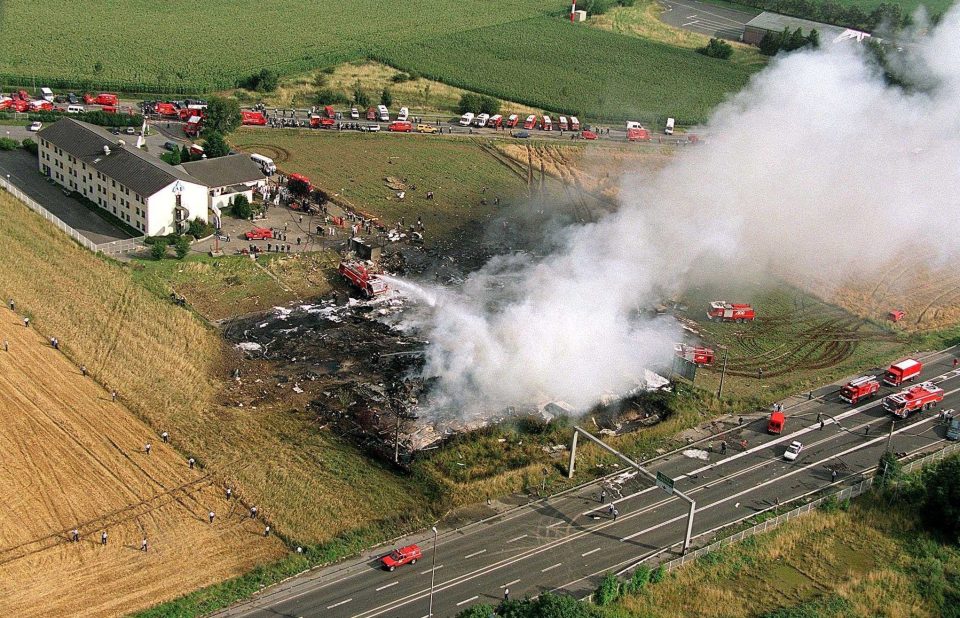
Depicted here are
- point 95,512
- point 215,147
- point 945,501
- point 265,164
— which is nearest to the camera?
point 95,512

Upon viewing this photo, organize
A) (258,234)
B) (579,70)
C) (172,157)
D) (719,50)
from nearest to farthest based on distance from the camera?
(258,234)
(172,157)
(579,70)
(719,50)

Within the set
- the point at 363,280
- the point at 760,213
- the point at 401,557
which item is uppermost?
the point at 760,213

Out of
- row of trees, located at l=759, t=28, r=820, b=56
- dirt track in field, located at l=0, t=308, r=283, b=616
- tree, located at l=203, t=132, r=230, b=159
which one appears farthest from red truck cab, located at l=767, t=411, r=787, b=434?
row of trees, located at l=759, t=28, r=820, b=56

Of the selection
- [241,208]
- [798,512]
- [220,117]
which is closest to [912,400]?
[798,512]

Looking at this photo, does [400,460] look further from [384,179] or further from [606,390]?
[384,179]

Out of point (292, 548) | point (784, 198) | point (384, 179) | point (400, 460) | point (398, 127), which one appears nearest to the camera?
point (292, 548)

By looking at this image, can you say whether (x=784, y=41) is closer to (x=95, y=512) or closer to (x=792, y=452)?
(x=792, y=452)

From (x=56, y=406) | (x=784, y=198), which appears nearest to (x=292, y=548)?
(x=56, y=406)
